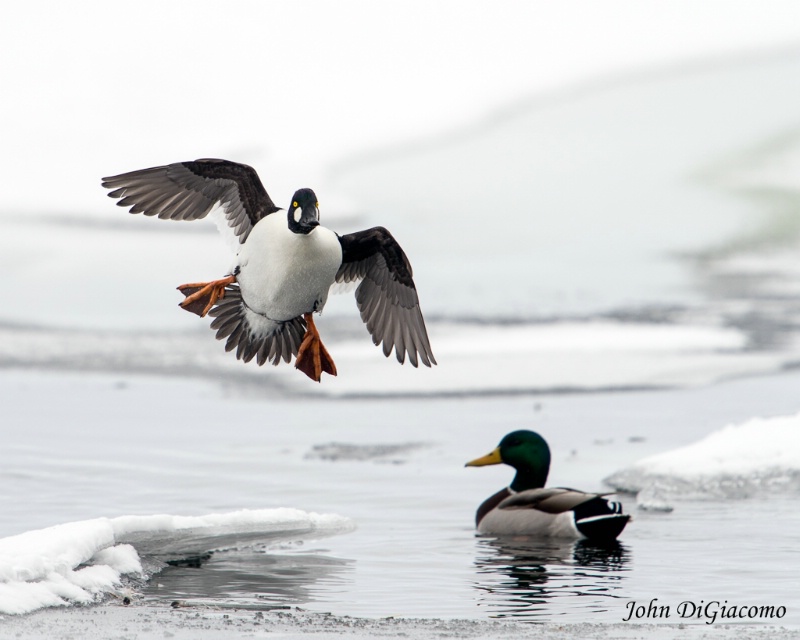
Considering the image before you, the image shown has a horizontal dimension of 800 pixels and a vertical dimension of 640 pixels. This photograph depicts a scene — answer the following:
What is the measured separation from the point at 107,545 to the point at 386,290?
2.35 metres

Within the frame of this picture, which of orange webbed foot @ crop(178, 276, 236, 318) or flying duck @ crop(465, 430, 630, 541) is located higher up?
orange webbed foot @ crop(178, 276, 236, 318)

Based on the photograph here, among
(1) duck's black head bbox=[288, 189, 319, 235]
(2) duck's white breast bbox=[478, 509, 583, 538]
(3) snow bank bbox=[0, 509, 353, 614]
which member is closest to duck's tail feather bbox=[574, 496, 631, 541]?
(2) duck's white breast bbox=[478, 509, 583, 538]

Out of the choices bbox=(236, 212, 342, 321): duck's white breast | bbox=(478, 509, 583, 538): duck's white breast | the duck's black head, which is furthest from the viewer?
bbox=(478, 509, 583, 538): duck's white breast

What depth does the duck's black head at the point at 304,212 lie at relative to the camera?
7.55m

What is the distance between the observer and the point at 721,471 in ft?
43.0

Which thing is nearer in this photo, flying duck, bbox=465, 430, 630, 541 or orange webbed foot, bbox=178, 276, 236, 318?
orange webbed foot, bbox=178, 276, 236, 318

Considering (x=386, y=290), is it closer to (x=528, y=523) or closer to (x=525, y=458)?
(x=528, y=523)

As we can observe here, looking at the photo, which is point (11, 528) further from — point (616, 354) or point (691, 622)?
point (616, 354)

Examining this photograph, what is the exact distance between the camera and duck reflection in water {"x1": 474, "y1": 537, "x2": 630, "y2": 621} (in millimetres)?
8328

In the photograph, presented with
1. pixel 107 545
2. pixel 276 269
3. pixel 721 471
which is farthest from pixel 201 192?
pixel 721 471

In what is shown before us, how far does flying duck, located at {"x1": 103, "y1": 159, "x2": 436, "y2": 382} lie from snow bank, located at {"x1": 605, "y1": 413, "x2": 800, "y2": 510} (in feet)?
14.7

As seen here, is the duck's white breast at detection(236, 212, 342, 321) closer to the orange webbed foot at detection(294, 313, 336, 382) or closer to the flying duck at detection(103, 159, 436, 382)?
the flying duck at detection(103, 159, 436, 382)

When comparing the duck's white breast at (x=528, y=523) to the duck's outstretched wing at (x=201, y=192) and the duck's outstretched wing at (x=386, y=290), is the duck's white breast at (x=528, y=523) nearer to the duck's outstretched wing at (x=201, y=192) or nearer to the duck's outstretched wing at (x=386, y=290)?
the duck's outstretched wing at (x=386, y=290)
